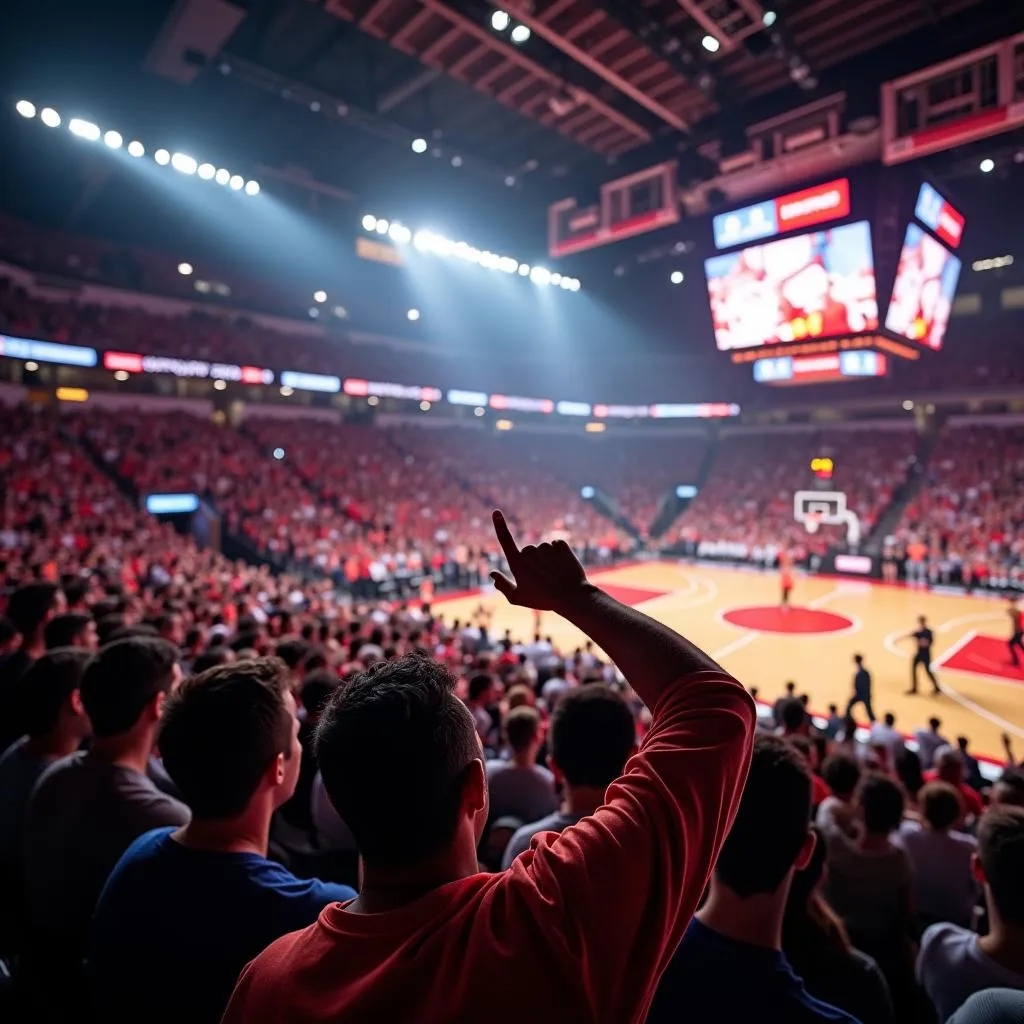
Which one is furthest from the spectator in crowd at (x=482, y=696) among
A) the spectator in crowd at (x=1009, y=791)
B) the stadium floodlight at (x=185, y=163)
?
the stadium floodlight at (x=185, y=163)

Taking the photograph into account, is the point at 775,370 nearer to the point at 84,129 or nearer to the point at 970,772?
the point at 970,772

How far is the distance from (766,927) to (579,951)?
Result: 912 mm

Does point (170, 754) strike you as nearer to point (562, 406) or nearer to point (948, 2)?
point (948, 2)

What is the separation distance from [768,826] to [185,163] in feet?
52.4

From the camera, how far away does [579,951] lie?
0.90 metres

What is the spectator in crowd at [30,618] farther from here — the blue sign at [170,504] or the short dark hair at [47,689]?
the blue sign at [170,504]

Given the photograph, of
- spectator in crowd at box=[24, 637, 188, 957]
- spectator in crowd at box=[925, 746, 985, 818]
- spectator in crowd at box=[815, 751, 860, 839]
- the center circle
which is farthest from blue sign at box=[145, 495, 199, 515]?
spectator in crowd at box=[925, 746, 985, 818]

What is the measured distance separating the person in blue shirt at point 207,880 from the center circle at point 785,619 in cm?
1460

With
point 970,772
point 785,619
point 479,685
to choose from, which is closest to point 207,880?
point 479,685

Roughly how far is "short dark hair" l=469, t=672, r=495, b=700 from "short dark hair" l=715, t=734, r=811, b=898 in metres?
4.12

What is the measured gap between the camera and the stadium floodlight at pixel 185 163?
13.0 metres

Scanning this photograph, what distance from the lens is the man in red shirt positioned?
88 cm

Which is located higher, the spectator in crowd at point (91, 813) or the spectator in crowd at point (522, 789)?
the spectator in crowd at point (91, 813)

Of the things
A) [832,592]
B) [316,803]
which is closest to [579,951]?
[316,803]
